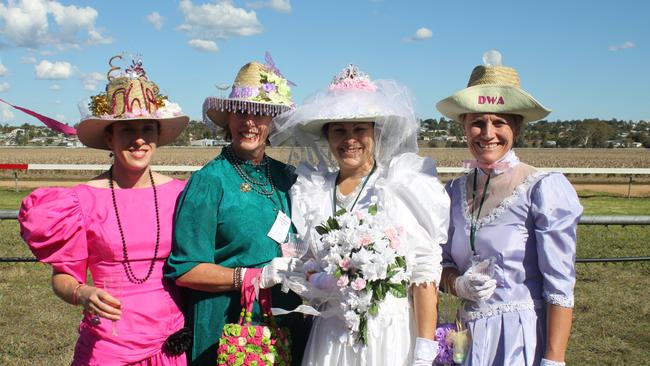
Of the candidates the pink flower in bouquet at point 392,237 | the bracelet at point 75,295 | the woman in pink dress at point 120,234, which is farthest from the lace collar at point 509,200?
the bracelet at point 75,295

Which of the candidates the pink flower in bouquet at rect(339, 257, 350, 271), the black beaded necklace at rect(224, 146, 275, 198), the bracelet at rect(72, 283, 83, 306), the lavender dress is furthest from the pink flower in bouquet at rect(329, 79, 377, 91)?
the bracelet at rect(72, 283, 83, 306)

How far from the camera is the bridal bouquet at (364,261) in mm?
2600

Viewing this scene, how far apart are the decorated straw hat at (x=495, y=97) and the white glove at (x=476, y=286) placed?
2.55 ft

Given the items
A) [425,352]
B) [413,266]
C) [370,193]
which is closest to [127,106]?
[370,193]

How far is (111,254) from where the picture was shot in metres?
2.95

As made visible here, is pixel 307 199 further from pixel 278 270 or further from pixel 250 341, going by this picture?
pixel 250 341

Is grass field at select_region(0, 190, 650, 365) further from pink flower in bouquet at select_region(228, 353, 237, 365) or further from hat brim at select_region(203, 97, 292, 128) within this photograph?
hat brim at select_region(203, 97, 292, 128)

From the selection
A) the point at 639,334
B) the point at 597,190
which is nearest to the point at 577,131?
the point at 597,190

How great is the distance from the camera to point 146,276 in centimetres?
303

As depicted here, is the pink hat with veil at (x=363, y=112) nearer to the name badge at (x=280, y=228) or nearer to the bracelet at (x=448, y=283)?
the name badge at (x=280, y=228)

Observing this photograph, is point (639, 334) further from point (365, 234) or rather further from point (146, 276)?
point (146, 276)

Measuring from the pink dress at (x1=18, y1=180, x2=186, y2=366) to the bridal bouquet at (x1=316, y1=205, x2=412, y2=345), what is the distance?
0.88 meters

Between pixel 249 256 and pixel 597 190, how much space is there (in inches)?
845

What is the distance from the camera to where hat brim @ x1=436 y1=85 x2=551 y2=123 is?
117 inches
